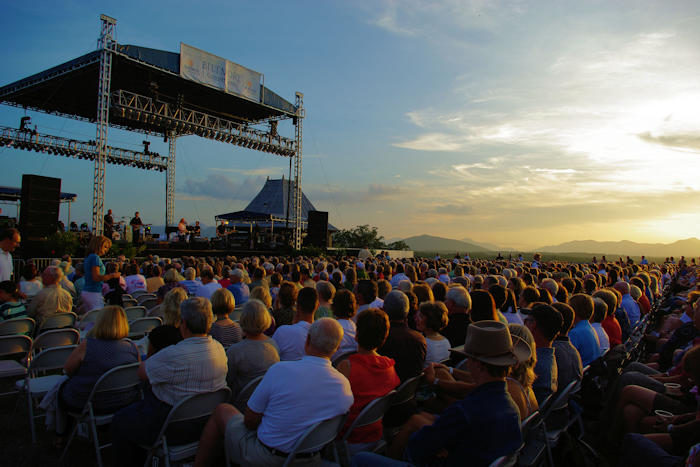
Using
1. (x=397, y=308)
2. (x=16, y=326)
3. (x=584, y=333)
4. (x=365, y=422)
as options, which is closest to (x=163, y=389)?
(x=365, y=422)

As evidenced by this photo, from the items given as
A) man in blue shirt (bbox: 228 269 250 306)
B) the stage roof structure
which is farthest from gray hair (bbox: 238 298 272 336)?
the stage roof structure

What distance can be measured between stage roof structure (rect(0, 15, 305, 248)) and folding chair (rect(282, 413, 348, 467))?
15158mm

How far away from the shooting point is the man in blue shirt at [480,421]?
5.98 feet

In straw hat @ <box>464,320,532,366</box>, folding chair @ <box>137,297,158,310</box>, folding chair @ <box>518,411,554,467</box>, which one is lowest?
folding chair @ <box>518,411,554,467</box>

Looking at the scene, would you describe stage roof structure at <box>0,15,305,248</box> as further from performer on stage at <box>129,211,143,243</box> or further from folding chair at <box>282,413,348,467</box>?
folding chair at <box>282,413,348,467</box>

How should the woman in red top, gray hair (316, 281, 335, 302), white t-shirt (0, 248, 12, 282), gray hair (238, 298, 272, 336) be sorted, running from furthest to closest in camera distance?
1. white t-shirt (0, 248, 12, 282)
2. gray hair (316, 281, 335, 302)
3. gray hair (238, 298, 272, 336)
4. the woman in red top

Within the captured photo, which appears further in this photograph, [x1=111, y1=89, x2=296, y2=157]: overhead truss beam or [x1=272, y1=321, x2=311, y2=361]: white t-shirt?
[x1=111, y1=89, x2=296, y2=157]: overhead truss beam

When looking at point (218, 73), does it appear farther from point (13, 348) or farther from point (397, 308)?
point (397, 308)

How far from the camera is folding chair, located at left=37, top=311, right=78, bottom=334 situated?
4.55 metres

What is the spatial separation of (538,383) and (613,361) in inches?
88.3

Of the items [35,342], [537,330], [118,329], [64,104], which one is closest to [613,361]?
[537,330]

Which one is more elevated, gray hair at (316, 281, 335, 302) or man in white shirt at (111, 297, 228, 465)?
gray hair at (316, 281, 335, 302)

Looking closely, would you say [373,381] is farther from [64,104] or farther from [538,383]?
[64,104]

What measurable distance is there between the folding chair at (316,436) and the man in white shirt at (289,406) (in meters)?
0.05
